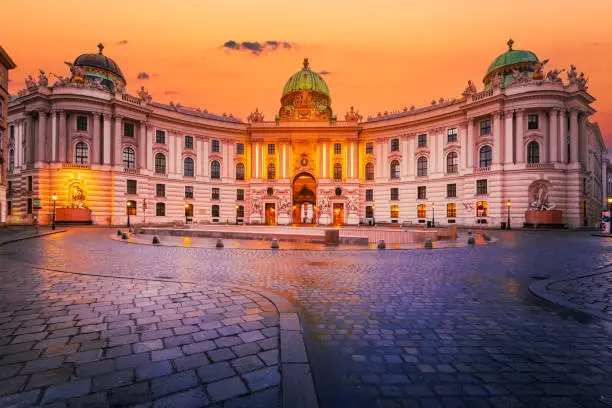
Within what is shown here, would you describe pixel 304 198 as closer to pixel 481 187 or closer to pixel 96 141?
pixel 481 187

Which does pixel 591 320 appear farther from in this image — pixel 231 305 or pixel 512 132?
pixel 512 132

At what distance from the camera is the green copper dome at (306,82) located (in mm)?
60000

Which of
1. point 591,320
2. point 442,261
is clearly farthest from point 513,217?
point 591,320

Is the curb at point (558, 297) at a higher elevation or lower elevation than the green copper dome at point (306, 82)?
lower

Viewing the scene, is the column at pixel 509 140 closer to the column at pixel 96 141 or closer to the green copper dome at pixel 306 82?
the green copper dome at pixel 306 82

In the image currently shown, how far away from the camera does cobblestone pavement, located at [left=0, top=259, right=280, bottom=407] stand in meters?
2.81

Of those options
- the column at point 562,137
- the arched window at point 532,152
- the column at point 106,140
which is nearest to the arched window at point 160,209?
the column at point 106,140

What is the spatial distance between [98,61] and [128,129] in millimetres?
12342

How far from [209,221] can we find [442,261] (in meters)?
45.0

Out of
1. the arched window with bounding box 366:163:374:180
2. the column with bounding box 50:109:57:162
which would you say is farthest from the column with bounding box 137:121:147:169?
the arched window with bounding box 366:163:374:180

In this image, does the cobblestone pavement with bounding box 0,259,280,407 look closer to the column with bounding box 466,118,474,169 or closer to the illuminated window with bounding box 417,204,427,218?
the column with bounding box 466,118,474,169

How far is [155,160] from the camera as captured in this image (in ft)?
155

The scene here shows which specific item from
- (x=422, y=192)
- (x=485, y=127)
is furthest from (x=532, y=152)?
(x=422, y=192)

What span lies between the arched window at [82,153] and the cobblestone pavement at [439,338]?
1576 inches
